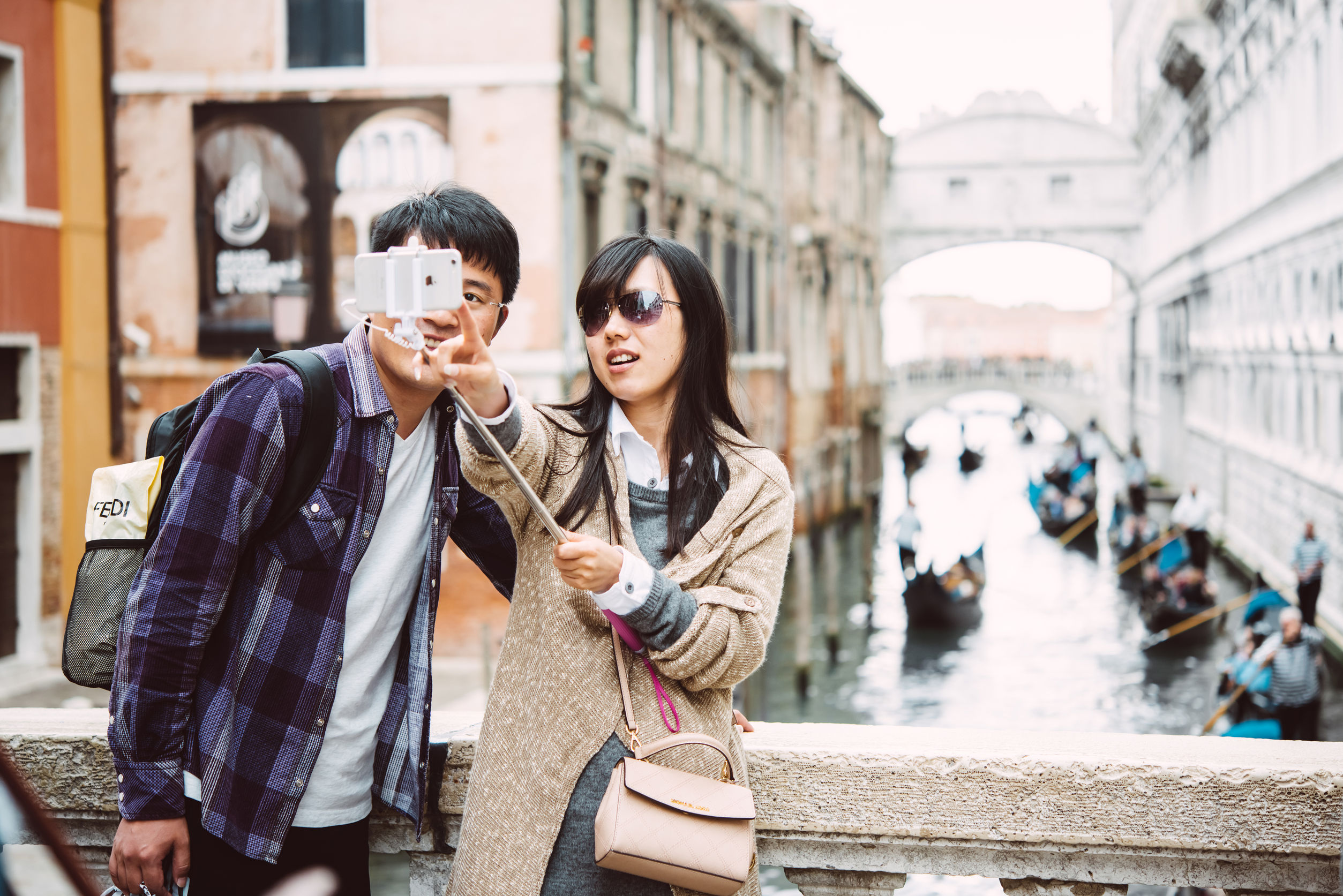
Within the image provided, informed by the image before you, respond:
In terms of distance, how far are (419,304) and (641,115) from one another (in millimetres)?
12103

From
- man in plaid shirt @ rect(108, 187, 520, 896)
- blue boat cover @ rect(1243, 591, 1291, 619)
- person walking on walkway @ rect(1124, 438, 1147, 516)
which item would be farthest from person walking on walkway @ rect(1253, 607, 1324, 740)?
person walking on walkway @ rect(1124, 438, 1147, 516)

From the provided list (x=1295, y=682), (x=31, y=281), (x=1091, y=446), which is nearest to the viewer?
(x=1295, y=682)

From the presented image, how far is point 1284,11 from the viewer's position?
13781 mm

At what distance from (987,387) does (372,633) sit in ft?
134

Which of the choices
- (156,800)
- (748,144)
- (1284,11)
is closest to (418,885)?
(156,800)

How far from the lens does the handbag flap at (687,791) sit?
1.33 m

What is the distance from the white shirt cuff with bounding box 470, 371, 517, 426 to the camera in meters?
1.37

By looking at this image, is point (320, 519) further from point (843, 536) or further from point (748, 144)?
point (843, 536)

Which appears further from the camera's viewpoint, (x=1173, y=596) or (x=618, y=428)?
(x=1173, y=596)

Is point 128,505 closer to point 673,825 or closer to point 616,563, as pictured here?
point 616,563

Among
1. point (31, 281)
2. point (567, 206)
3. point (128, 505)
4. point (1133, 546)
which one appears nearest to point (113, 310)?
point (31, 281)

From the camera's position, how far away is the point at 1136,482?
76.2 feet

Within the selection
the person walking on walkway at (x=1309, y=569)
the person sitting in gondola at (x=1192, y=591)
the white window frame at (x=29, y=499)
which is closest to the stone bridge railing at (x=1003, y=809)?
the white window frame at (x=29, y=499)

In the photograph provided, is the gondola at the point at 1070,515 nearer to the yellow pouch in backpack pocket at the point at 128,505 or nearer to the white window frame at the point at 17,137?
the white window frame at the point at 17,137
